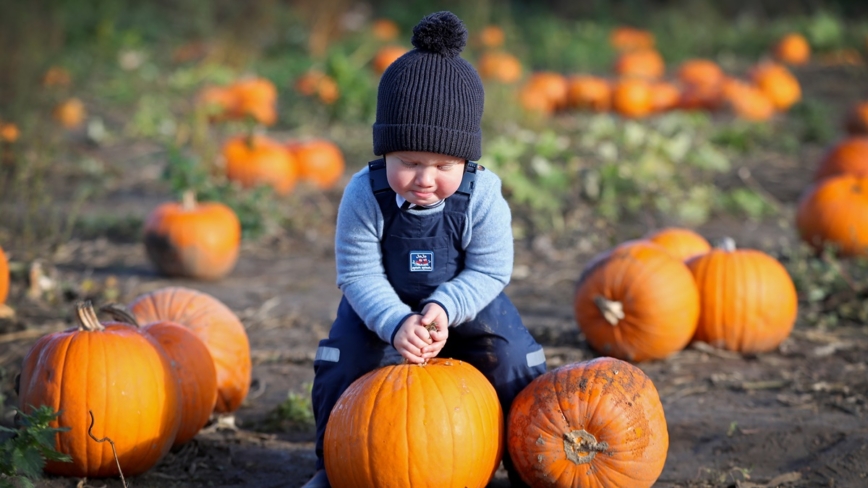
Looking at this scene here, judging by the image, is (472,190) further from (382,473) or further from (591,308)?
(591,308)

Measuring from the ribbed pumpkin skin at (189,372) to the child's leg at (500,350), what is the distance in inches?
37.0

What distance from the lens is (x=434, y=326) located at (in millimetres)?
3000

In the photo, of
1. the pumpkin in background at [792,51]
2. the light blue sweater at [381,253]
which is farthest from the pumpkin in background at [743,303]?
the pumpkin in background at [792,51]

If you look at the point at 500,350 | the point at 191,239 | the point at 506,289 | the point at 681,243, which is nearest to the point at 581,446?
the point at 500,350

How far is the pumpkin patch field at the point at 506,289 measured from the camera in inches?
116

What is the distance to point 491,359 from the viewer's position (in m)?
3.23

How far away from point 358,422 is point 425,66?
1131 mm

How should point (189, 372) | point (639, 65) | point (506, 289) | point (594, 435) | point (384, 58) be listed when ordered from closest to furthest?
1. point (594, 435)
2. point (189, 372)
3. point (506, 289)
4. point (384, 58)
5. point (639, 65)

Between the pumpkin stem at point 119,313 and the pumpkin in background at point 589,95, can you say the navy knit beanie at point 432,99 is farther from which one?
the pumpkin in background at point 589,95

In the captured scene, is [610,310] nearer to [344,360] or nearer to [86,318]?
[344,360]

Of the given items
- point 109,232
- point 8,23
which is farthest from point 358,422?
point 8,23

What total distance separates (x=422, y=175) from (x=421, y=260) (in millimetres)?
355

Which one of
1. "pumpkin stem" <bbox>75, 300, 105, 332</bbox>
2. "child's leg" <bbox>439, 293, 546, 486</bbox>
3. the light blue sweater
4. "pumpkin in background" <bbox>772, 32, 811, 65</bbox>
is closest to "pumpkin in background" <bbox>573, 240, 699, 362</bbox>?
"child's leg" <bbox>439, 293, 546, 486</bbox>

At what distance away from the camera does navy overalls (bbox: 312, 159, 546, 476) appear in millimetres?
3174
